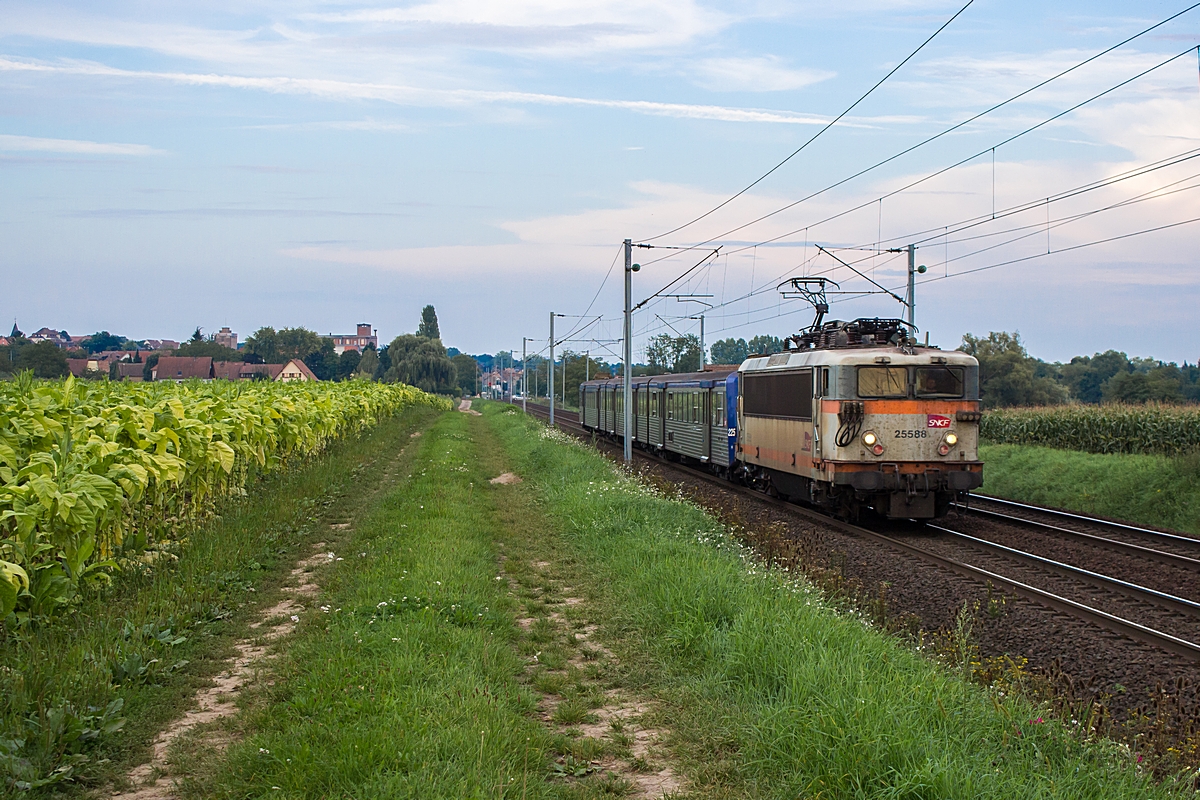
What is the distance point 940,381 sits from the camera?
1661 cm

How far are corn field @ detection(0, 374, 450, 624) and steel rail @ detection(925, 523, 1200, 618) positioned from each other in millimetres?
10782

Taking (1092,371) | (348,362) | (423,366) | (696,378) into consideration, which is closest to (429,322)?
(348,362)

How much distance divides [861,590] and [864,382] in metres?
5.55

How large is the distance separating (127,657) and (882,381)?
12.7 metres

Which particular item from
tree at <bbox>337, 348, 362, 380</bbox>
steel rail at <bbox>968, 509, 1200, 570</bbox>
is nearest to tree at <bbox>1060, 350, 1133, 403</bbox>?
steel rail at <bbox>968, 509, 1200, 570</bbox>

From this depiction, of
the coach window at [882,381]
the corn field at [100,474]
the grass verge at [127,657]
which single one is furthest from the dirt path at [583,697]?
the coach window at [882,381]

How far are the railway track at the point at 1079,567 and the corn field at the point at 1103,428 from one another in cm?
687

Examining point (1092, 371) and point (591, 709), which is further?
point (1092, 371)

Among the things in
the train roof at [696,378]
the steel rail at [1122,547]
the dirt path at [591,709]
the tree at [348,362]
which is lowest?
the steel rail at [1122,547]

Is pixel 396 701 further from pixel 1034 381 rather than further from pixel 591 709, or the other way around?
pixel 1034 381

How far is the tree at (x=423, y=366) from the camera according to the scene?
100 metres

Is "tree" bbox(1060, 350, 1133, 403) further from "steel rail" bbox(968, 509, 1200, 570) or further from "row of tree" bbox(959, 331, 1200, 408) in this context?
"steel rail" bbox(968, 509, 1200, 570)

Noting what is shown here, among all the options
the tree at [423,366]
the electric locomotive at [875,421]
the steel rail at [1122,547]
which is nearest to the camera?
the steel rail at [1122,547]

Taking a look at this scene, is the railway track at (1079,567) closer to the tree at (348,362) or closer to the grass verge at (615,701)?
the grass verge at (615,701)
